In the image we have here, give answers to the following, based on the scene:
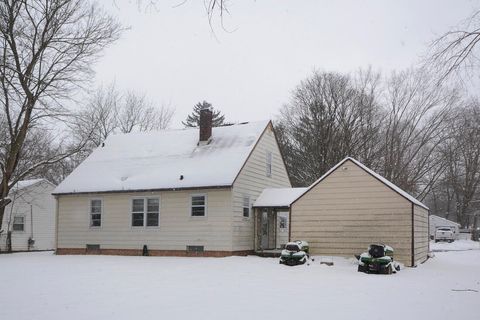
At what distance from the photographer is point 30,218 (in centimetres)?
3872

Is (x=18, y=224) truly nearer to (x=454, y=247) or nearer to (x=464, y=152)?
(x=454, y=247)

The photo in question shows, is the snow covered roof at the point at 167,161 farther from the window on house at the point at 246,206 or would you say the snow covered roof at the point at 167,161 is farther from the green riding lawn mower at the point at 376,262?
the green riding lawn mower at the point at 376,262

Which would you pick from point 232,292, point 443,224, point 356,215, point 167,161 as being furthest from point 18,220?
point 443,224

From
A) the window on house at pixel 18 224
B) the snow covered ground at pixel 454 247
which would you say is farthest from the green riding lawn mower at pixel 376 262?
the window on house at pixel 18 224

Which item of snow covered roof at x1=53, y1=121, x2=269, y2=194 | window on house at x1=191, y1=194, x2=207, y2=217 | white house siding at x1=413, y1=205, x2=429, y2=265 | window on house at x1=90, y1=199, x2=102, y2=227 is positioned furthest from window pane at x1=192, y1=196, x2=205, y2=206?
white house siding at x1=413, y1=205, x2=429, y2=265

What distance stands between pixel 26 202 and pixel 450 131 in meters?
34.3

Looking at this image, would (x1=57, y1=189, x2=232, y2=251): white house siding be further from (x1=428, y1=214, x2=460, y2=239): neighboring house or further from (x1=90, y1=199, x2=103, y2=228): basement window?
(x1=428, y1=214, x2=460, y2=239): neighboring house

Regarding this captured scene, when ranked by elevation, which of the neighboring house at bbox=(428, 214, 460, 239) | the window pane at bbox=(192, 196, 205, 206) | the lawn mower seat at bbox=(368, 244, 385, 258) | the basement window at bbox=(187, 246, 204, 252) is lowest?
the neighboring house at bbox=(428, 214, 460, 239)

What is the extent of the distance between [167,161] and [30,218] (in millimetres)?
15908

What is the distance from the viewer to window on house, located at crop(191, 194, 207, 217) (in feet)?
82.8

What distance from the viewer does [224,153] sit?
26828mm

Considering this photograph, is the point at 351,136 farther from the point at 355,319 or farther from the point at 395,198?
the point at 355,319

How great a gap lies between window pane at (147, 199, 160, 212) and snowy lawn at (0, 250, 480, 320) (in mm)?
6655

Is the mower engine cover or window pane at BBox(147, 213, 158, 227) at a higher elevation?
window pane at BBox(147, 213, 158, 227)
